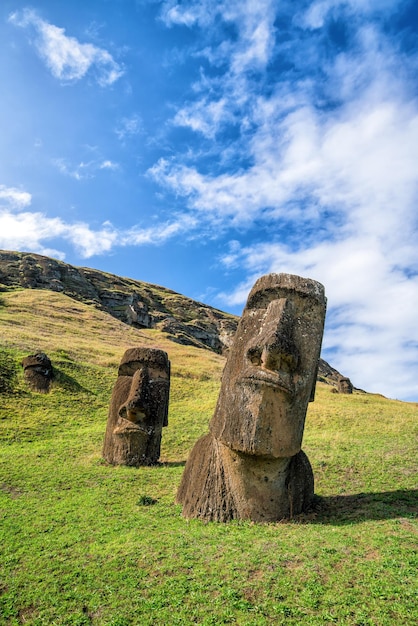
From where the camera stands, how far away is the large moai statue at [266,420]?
833 cm

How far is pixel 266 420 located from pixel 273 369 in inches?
37.2

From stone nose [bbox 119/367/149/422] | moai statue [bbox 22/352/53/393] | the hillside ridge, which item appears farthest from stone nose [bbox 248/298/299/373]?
the hillside ridge

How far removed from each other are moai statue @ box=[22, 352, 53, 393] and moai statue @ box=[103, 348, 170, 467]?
12339 mm

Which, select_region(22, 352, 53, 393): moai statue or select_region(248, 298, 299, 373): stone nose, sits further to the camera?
select_region(22, 352, 53, 393): moai statue

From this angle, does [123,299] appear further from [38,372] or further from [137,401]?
[137,401]

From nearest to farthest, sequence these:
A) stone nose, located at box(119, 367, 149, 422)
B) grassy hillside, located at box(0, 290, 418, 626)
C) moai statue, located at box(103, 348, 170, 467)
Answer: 1. grassy hillside, located at box(0, 290, 418, 626)
2. stone nose, located at box(119, 367, 149, 422)
3. moai statue, located at box(103, 348, 170, 467)

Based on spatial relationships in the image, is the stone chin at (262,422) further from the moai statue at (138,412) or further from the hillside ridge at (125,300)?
the hillside ridge at (125,300)

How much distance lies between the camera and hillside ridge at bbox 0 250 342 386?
88.8m

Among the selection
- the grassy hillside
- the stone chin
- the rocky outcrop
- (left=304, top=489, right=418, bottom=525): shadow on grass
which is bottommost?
the grassy hillside

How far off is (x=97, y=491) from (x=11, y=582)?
17.1ft

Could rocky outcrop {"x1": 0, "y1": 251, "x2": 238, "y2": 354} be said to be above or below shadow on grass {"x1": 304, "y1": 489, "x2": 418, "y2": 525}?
above

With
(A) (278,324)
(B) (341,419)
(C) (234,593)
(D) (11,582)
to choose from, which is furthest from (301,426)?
(B) (341,419)

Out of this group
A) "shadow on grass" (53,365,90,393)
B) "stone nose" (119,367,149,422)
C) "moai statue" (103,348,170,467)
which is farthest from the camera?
"shadow on grass" (53,365,90,393)

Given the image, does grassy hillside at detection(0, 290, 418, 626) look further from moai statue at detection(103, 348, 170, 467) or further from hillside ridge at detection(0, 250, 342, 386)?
hillside ridge at detection(0, 250, 342, 386)
